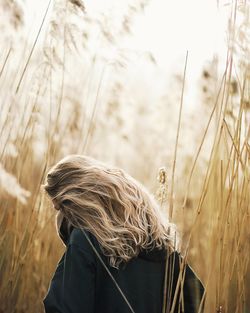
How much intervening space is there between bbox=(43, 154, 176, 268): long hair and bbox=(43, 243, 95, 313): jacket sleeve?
0.23 feet

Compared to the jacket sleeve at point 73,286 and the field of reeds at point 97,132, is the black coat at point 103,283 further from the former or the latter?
the field of reeds at point 97,132

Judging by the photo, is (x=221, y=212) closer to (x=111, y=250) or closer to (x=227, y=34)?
(x=111, y=250)

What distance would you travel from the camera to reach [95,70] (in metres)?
2.80

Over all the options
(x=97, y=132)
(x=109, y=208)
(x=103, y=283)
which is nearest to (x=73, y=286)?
(x=103, y=283)

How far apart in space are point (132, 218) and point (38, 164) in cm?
168

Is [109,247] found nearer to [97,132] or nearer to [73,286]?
[73,286]

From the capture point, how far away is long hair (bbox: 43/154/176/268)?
166cm

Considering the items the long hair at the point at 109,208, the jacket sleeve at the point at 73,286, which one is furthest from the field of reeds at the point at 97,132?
the jacket sleeve at the point at 73,286

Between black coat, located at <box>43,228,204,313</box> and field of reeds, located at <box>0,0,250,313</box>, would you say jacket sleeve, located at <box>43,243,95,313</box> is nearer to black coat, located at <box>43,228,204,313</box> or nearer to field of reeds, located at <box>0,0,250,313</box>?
black coat, located at <box>43,228,204,313</box>

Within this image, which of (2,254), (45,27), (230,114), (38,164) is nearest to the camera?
(230,114)

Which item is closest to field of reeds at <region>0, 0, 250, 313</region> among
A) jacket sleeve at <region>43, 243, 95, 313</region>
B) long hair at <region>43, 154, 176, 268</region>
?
long hair at <region>43, 154, 176, 268</region>

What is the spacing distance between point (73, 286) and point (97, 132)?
1785 millimetres

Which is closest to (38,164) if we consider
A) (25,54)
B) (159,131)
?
(159,131)

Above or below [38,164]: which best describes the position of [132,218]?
below
